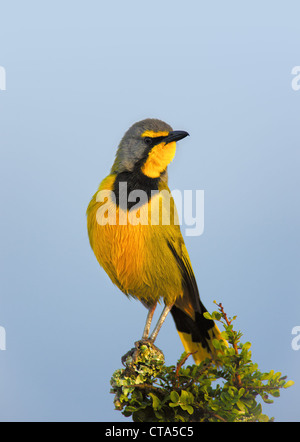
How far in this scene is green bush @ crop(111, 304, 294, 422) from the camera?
2.12 meters

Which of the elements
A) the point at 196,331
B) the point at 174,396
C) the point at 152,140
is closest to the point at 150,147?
the point at 152,140

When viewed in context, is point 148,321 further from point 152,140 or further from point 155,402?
point 152,140

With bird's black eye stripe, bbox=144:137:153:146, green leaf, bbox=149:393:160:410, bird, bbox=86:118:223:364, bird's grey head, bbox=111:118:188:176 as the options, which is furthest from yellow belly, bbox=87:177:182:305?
green leaf, bbox=149:393:160:410

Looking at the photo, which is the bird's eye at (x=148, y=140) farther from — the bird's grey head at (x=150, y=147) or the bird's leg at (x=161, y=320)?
the bird's leg at (x=161, y=320)

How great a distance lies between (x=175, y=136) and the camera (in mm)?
2586

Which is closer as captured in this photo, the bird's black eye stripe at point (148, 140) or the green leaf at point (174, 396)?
the green leaf at point (174, 396)

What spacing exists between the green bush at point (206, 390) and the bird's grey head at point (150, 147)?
0.88 meters

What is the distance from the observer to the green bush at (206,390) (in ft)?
6.97

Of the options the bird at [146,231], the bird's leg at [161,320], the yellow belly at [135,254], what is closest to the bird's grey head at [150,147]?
the bird at [146,231]

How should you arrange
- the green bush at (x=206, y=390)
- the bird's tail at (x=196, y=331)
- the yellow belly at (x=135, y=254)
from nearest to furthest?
the green bush at (x=206, y=390), the yellow belly at (x=135, y=254), the bird's tail at (x=196, y=331)

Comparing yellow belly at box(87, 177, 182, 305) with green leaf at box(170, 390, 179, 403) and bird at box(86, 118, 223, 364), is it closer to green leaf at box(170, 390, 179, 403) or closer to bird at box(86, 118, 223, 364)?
bird at box(86, 118, 223, 364)

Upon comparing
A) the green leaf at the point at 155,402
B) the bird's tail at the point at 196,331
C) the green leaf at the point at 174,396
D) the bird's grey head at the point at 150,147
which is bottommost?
the green leaf at the point at 155,402
